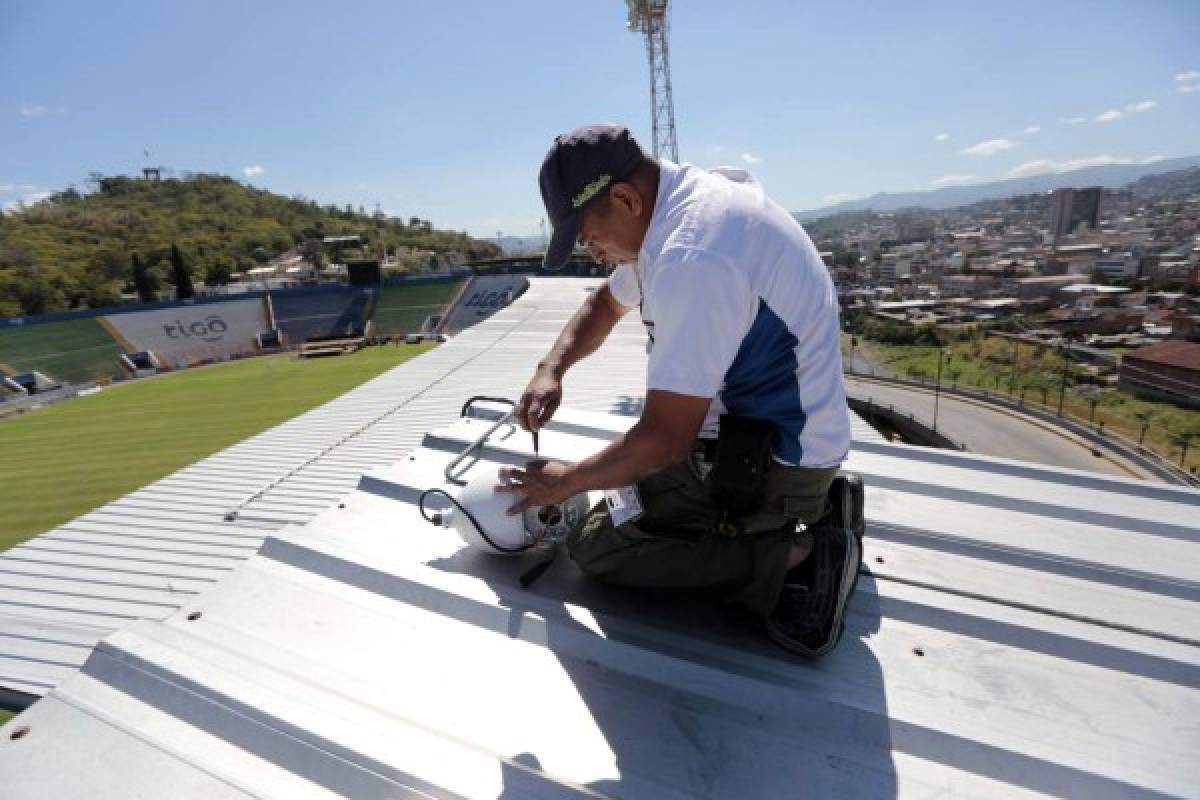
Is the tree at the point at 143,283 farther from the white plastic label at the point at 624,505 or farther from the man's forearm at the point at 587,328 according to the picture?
the white plastic label at the point at 624,505

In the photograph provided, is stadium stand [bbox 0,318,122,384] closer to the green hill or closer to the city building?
the green hill

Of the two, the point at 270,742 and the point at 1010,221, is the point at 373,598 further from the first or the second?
the point at 1010,221

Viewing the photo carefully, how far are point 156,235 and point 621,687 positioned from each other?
254ft

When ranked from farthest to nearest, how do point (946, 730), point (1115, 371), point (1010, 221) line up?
point (1010, 221), point (1115, 371), point (946, 730)

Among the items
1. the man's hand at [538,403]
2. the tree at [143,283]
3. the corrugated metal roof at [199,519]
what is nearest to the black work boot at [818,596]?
the man's hand at [538,403]

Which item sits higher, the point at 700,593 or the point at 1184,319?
the point at 700,593

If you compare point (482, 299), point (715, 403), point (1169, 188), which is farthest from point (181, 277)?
point (1169, 188)

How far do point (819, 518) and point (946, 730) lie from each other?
55 centimetres

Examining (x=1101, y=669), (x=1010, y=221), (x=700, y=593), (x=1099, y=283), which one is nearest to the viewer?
(x=1101, y=669)

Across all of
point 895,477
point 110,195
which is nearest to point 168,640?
point 895,477

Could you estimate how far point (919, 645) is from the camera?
1444 mm

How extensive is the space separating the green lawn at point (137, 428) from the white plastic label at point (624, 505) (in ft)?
32.6

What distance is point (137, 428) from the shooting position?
1373 centimetres

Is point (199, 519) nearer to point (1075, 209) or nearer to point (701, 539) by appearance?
point (701, 539)
